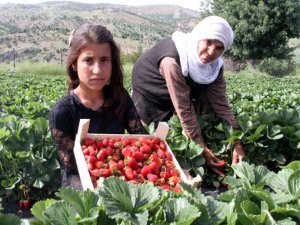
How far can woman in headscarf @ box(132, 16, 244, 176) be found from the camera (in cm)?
347

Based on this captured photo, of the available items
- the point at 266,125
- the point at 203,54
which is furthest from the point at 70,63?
the point at 266,125

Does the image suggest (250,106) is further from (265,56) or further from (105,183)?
(265,56)

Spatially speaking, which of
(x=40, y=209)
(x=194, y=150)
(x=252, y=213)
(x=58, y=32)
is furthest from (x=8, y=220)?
(x=58, y=32)

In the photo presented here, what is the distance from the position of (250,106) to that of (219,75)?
69.8 inches

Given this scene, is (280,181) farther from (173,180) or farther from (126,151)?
(126,151)

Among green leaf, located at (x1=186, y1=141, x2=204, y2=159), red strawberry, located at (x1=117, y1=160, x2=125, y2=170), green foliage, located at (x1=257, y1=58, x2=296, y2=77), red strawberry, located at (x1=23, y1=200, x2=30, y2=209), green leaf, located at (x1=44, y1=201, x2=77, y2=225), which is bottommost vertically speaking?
green foliage, located at (x1=257, y1=58, x2=296, y2=77)

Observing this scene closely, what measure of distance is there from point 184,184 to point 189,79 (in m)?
2.03

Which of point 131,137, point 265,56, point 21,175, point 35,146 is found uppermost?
point 131,137

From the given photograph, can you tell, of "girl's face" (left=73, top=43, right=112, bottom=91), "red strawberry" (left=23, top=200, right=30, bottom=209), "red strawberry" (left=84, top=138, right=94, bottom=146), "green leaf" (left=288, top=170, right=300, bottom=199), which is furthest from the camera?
"red strawberry" (left=23, top=200, right=30, bottom=209)

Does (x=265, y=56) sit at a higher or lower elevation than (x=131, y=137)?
lower

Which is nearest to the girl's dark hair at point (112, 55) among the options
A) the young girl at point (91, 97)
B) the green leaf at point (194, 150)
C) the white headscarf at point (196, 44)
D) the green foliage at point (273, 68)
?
the young girl at point (91, 97)

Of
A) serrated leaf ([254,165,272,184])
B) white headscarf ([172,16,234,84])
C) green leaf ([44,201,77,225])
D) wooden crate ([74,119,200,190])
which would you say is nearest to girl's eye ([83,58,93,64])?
wooden crate ([74,119,200,190])

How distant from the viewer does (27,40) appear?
242ft

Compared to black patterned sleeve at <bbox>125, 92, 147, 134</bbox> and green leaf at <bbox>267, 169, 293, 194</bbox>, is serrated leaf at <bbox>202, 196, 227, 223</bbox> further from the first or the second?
black patterned sleeve at <bbox>125, 92, 147, 134</bbox>
